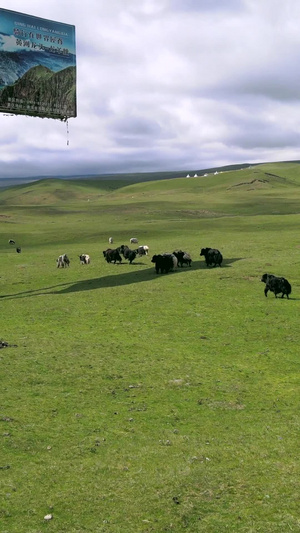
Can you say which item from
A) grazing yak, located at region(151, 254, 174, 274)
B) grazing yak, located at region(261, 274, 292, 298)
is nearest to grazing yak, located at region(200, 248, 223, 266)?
grazing yak, located at region(151, 254, 174, 274)

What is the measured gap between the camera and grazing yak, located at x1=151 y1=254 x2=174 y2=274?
121 feet

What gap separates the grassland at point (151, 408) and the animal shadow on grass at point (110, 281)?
41 cm

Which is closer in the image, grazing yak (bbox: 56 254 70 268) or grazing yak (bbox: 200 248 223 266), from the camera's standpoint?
grazing yak (bbox: 200 248 223 266)

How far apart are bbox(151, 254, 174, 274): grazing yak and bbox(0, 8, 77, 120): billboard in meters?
12.2

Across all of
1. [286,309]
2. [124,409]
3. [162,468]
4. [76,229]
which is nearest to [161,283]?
[286,309]

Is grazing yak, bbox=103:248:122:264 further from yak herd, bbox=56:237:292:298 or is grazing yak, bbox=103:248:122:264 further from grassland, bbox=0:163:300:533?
grassland, bbox=0:163:300:533

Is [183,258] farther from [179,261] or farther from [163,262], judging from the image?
[163,262]

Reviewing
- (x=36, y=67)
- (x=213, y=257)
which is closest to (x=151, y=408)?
(x=213, y=257)

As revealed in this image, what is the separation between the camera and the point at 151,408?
14719 mm

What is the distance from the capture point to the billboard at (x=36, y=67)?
3372 cm

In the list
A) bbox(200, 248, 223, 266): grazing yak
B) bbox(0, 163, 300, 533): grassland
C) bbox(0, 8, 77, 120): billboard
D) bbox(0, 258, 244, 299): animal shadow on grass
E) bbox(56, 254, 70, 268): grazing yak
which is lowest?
bbox(0, 163, 300, 533): grassland

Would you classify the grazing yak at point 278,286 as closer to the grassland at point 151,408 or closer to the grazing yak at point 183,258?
the grassland at point 151,408

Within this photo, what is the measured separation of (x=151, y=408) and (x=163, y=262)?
22595mm

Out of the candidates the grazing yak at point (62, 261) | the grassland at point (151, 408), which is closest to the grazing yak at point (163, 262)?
the grassland at point (151, 408)
